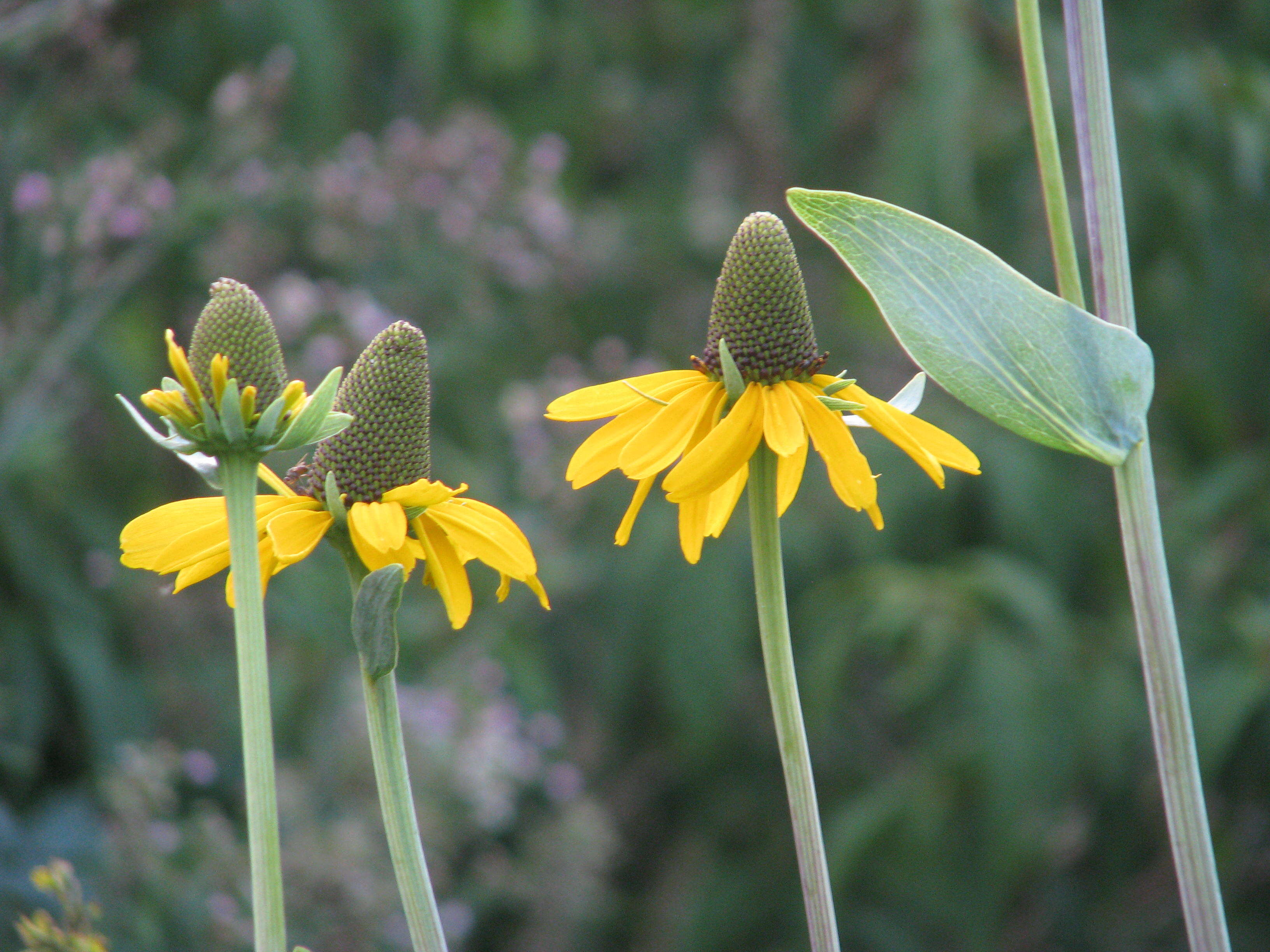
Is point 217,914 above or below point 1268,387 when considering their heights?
below

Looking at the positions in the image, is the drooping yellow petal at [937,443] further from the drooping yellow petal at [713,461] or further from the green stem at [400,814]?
the green stem at [400,814]

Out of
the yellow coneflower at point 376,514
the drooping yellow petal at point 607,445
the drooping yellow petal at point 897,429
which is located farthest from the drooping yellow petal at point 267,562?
the drooping yellow petal at point 897,429

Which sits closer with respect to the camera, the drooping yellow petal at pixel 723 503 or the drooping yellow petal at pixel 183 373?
the drooping yellow petal at pixel 183 373

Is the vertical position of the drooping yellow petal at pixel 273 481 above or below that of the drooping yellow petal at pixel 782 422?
below

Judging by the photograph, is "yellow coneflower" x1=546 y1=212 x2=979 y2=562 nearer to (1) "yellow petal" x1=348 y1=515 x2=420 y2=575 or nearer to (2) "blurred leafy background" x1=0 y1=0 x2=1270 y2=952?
(1) "yellow petal" x1=348 y1=515 x2=420 y2=575

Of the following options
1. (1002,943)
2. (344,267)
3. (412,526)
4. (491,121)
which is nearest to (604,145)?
(491,121)

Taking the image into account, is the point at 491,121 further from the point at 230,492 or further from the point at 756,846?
the point at 230,492
